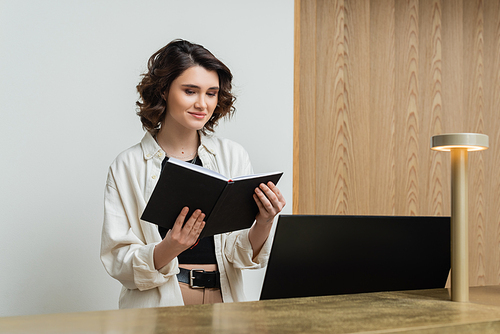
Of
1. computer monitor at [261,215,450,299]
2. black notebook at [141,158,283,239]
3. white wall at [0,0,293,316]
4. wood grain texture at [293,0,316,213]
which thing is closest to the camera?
computer monitor at [261,215,450,299]

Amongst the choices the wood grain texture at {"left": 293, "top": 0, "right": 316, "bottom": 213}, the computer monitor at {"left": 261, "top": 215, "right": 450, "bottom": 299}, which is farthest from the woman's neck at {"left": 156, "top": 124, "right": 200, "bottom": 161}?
the wood grain texture at {"left": 293, "top": 0, "right": 316, "bottom": 213}

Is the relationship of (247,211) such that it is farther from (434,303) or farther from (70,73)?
(70,73)

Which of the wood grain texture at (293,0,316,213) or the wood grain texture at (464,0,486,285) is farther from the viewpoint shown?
the wood grain texture at (464,0,486,285)

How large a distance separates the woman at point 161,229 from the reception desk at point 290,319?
1.70ft

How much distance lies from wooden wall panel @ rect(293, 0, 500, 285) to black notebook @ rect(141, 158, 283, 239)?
1026 mm

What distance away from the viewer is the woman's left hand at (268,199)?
3.61 feet

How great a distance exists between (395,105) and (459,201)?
5.31 ft

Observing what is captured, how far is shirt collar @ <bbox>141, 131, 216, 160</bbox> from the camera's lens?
1.34m

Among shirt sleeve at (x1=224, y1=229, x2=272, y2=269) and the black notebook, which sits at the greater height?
the black notebook

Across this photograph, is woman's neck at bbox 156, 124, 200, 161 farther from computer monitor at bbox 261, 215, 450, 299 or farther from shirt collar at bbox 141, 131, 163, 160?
computer monitor at bbox 261, 215, 450, 299

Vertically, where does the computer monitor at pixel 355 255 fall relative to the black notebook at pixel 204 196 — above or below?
below

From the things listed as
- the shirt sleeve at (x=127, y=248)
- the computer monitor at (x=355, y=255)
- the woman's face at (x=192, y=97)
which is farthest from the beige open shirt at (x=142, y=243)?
the computer monitor at (x=355, y=255)

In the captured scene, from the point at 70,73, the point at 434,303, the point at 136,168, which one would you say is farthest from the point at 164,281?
the point at 70,73

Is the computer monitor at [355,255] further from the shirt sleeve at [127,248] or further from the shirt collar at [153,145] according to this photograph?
the shirt collar at [153,145]
